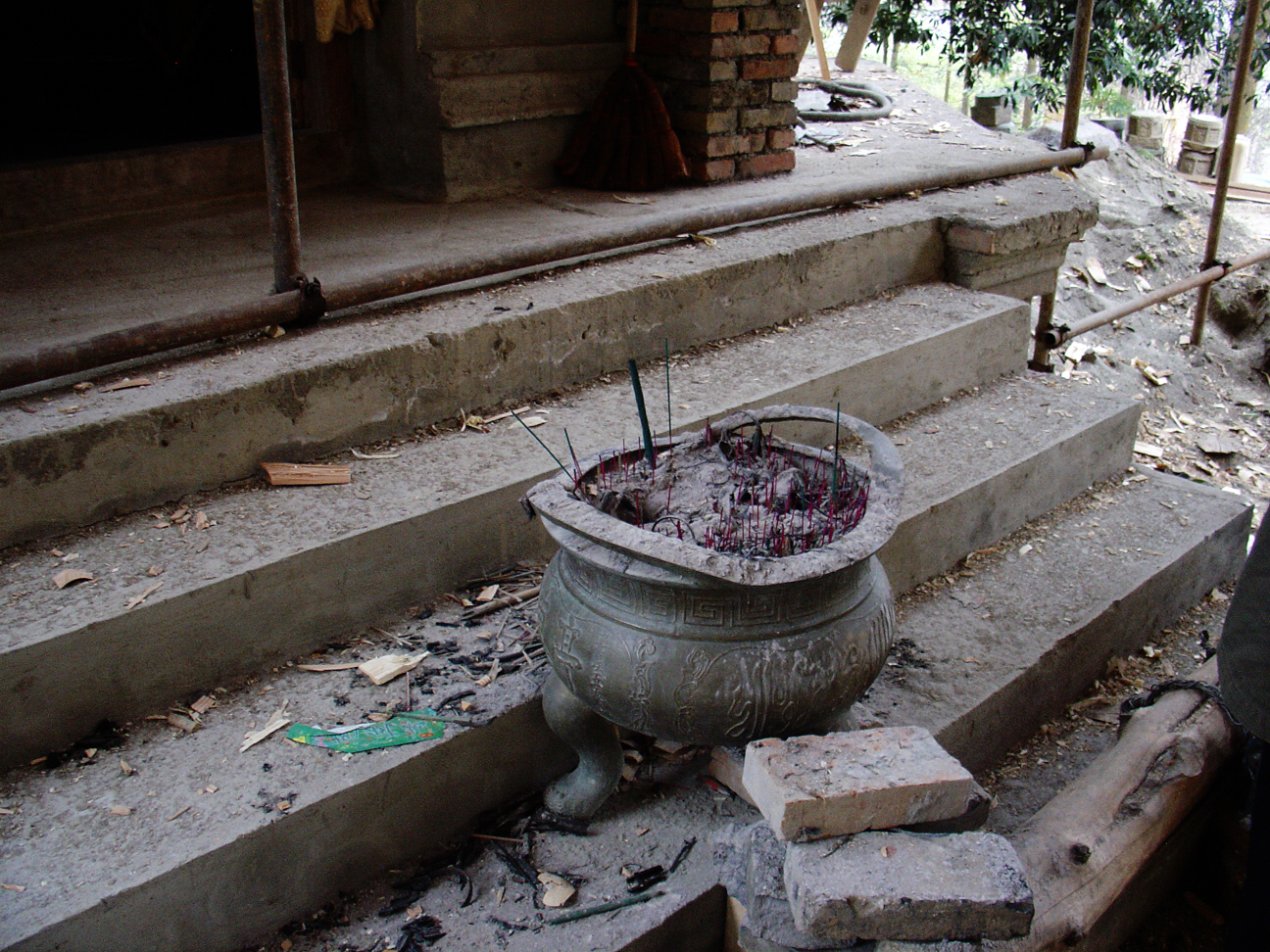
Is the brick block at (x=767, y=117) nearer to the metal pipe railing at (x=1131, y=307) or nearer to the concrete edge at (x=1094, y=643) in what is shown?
the metal pipe railing at (x=1131, y=307)

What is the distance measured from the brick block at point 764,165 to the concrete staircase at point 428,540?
2.25 ft

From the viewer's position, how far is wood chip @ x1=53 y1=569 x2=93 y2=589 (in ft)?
7.61

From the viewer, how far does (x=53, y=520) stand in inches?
97.9

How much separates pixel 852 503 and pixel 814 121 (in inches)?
190

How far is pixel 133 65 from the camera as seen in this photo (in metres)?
5.58

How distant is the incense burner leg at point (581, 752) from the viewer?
7.50 ft

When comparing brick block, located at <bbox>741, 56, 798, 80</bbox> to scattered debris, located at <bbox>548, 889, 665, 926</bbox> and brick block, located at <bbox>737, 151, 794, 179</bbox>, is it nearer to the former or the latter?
brick block, located at <bbox>737, 151, 794, 179</bbox>

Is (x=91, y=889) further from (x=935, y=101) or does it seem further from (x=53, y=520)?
(x=935, y=101)

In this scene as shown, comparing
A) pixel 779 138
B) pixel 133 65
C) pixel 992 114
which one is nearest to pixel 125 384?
pixel 779 138

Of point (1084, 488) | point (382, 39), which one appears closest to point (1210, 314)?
point (1084, 488)

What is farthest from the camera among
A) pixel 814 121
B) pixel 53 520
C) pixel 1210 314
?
pixel 1210 314

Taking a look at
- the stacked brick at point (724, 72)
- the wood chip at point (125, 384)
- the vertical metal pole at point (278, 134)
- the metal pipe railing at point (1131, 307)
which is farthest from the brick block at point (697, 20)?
the wood chip at point (125, 384)

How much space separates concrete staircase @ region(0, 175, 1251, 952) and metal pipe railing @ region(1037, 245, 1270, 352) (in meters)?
0.51

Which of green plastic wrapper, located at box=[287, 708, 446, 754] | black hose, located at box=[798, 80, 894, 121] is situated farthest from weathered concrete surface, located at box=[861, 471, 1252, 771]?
black hose, located at box=[798, 80, 894, 121]
